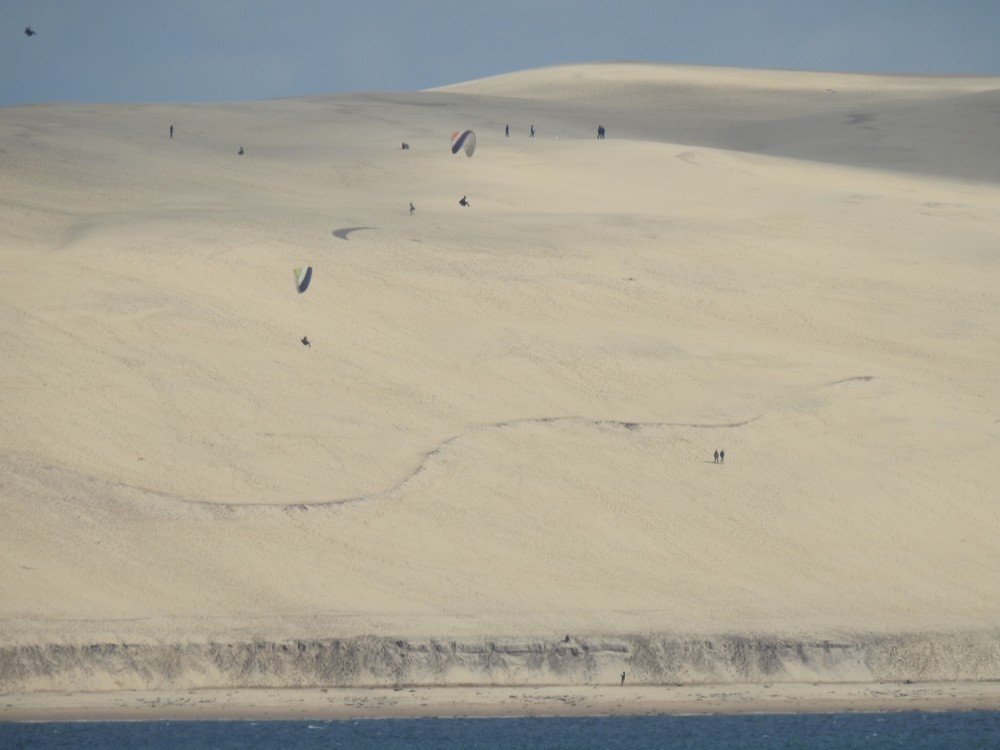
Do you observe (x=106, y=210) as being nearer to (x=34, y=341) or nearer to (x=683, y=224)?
(x=34, y=341)

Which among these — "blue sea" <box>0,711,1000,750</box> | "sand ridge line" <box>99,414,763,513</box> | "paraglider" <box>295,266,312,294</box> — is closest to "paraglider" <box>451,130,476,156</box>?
"paraglider" <box>295,266,312,294</box>

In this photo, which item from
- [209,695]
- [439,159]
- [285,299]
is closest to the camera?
[209,695]

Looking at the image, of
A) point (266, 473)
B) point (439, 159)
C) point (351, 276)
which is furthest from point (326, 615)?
point (439, 159)

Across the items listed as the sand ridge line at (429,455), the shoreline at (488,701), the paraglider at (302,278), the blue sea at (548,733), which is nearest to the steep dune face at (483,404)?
the sand ridge line at (429,455)

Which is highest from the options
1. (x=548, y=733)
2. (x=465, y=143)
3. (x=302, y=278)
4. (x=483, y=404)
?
(x=465, y=143)

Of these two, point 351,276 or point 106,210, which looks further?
point 106,210

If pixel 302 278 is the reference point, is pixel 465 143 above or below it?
above

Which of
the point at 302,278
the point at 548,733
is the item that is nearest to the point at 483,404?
the point at 302,278

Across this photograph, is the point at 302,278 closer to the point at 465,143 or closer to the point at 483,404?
the point at 483,404
